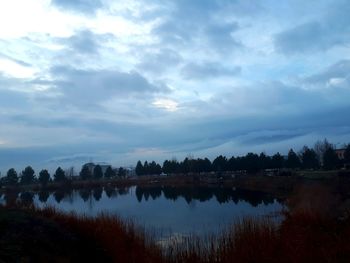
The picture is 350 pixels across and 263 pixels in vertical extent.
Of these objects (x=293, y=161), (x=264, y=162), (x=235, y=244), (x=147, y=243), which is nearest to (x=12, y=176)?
(x=264, y=162)

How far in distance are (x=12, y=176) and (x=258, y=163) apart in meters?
35.8

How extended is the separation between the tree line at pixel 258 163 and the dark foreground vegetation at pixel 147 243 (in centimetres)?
3729

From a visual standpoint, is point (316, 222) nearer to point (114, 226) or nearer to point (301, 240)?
point (301, 240)

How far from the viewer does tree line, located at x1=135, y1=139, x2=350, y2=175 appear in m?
48.3

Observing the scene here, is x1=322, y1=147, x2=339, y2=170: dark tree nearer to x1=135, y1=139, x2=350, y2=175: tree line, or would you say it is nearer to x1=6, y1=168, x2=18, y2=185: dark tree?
x1=135, y1=139, x2=350, y2=175: tree line

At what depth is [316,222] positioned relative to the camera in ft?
46.4

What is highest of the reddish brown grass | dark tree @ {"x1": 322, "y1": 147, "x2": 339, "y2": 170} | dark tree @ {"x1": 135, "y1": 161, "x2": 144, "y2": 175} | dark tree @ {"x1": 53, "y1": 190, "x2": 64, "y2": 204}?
dark tree @ {"x1": 135, "y1": 161, "x2": 144, "y2": 175}

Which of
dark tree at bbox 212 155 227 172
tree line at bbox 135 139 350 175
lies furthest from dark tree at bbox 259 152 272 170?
dark tree at bbox 212 155 227 172

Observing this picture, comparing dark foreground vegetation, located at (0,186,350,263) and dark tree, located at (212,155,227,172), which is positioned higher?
dark tree, located at (212,155,227,172)

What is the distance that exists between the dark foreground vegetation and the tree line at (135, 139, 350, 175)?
37.3 metres

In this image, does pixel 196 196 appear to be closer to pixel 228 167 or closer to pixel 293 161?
pixel 293 161

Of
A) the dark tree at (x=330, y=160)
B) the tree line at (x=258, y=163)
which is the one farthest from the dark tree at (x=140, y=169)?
the dark tree at (x=330, y=160)

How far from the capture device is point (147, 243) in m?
11.5

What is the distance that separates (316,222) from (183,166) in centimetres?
6009
